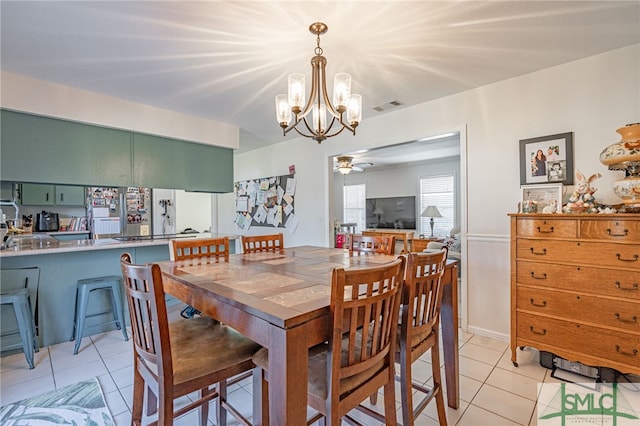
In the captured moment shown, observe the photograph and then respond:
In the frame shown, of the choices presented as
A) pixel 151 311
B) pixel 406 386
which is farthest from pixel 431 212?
pixel 151 311

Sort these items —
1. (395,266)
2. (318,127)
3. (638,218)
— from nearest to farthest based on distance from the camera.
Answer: (395,266)
(638,218)
(318,127)

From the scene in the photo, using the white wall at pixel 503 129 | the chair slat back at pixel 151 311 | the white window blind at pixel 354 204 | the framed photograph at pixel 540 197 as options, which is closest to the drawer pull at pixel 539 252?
the framed photograph at pixel 540 197

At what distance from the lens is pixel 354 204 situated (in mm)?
8508

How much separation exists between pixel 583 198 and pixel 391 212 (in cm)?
540

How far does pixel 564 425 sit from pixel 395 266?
1.51 metres

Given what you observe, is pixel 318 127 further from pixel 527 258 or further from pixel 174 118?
pixel 174 118

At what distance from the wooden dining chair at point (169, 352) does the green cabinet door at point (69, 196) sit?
468 cm

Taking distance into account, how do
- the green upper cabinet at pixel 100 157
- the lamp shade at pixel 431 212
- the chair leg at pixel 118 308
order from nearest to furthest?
1. the green upper cabinet at pixel 100 157
2. the chair leg at pixel 118 308
3. the lamp shade at pixel 431 212

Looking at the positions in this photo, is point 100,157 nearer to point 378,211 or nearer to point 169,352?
point 169,352

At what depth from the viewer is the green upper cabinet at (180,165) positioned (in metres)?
3.44

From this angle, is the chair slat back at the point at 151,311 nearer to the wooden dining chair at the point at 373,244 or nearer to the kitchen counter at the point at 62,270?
the wooden dining chair at the point at 373,244

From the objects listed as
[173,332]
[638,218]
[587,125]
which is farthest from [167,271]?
[587,125]

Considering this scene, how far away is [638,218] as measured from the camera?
1.83m

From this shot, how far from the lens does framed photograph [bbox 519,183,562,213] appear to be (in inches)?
93.1
